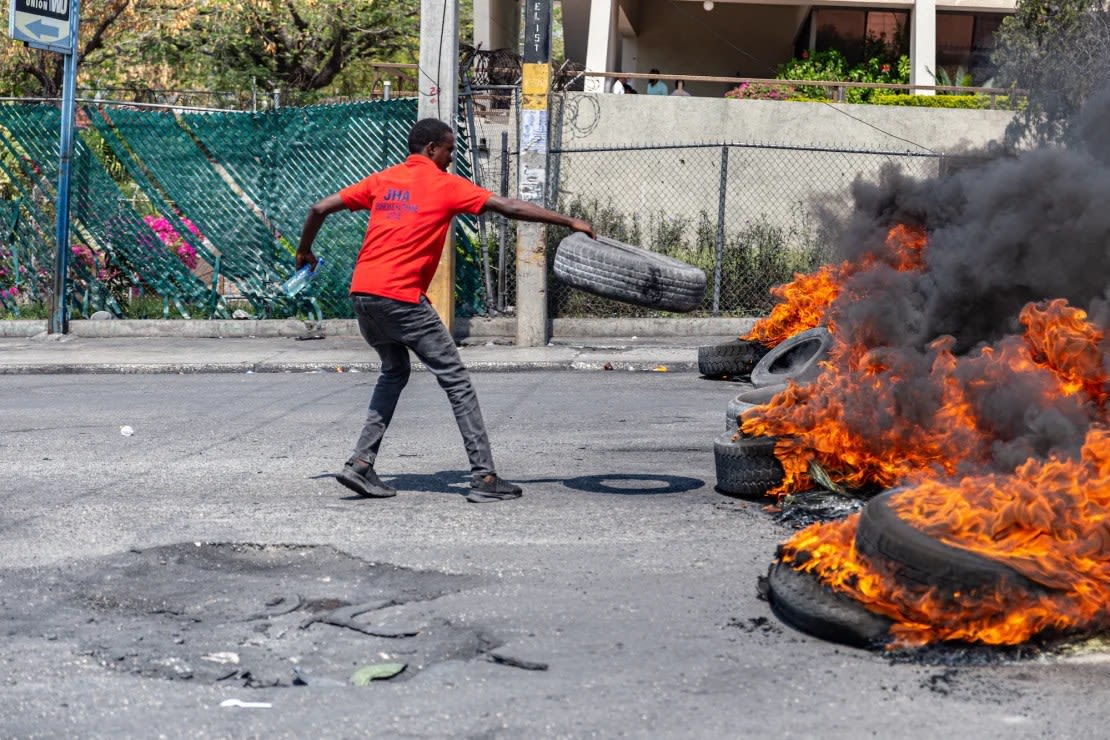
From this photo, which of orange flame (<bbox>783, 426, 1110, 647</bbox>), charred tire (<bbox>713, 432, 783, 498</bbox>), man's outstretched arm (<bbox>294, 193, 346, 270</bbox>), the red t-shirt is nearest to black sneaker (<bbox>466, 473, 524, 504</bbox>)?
the red t-shirt

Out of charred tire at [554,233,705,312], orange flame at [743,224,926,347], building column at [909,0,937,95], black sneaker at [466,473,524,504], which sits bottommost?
black sneaker at [466,473,524,504]

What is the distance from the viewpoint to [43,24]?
15250mm

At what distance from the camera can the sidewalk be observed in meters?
13.7

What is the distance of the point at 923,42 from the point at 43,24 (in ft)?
66.5

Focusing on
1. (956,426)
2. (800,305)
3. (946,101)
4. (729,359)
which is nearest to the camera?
(956,426)

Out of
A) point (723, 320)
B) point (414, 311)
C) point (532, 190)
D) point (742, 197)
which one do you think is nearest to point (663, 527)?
point (414, 311)

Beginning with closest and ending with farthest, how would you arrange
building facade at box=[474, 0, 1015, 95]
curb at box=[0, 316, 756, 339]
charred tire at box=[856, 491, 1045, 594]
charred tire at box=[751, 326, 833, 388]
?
charred tire at box=[856, 491, 1045, 594]
charred tire at box=[751, 326, 833, 388]
curb at box=[0, 316, 756, 339]
building facade at box=[474, 0, 1015, 95]

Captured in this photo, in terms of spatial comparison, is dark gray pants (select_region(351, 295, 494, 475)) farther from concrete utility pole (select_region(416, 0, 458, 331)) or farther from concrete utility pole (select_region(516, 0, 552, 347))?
concrete utility pole (select_region(516, 0, 552, 347))

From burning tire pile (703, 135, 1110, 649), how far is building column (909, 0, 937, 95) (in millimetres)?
22967

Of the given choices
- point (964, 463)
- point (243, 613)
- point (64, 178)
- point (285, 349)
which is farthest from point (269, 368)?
point (964, 463)

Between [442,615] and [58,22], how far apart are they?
487 inches

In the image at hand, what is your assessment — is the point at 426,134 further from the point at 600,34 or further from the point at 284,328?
the point at 600,34

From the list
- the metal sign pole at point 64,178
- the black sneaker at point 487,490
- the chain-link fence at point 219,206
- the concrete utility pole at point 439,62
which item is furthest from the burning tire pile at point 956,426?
the metal sign pole at point 64,178

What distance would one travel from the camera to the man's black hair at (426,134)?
7.28 metres
